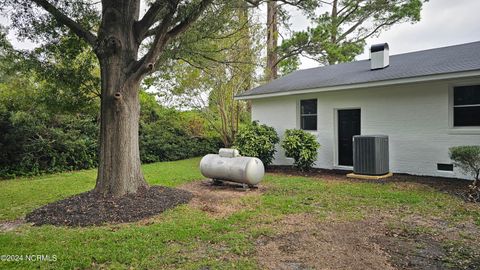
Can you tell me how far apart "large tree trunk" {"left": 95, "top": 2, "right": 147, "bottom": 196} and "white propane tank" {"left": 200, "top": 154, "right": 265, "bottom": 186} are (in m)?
2.28

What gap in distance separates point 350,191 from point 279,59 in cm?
1209

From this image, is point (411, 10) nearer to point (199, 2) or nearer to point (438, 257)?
point (199, 2)

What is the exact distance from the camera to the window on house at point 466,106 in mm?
7930

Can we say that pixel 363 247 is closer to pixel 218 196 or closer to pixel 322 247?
pixel 322 247

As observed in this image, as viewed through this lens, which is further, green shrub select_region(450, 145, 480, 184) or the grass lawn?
green shrub select_region(450, 145, 480, 184)

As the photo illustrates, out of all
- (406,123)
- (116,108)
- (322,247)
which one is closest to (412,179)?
(406,123)

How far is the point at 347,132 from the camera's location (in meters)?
10.5

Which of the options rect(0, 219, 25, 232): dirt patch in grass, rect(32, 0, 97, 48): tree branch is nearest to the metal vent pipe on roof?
rect(32, 0, 97, 48): tree branch

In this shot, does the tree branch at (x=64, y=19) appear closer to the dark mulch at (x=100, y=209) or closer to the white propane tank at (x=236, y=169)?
the dark mulch at (x=100, y=209)

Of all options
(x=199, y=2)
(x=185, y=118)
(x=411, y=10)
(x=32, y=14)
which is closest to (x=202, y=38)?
(x=199, y=2)

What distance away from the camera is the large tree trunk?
5.98m

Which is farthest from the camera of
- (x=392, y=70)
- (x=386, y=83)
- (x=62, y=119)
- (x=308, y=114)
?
(x=62, y=119)

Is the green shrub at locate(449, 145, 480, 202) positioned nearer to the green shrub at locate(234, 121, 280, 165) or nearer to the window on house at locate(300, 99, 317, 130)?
the window on house at locate(300, 99, 317, 130)

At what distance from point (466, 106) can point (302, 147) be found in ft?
15.3
